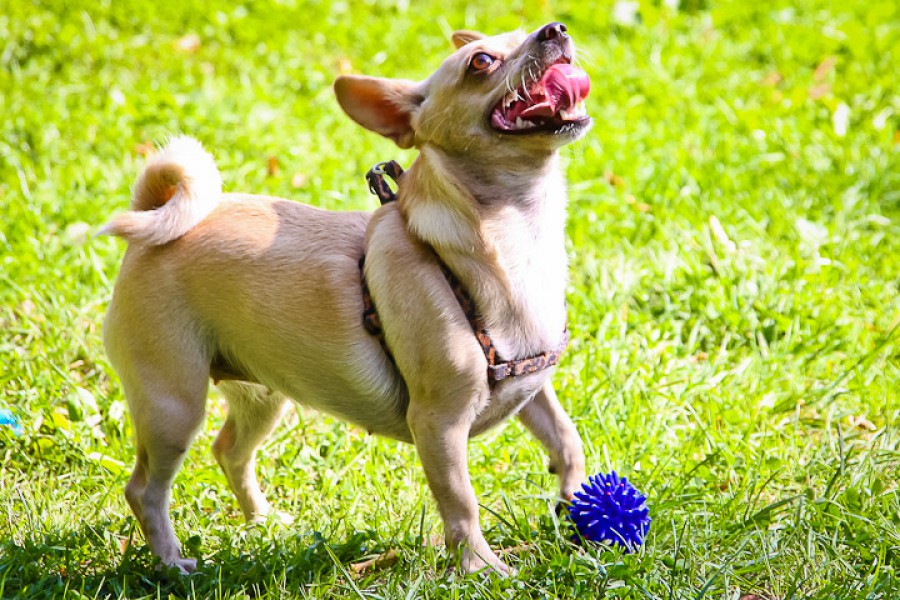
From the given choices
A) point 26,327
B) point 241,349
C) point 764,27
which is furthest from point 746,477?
point 764,27

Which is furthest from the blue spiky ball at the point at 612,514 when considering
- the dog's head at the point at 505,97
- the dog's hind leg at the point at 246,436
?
the dog's hind leg at the point at 246,436

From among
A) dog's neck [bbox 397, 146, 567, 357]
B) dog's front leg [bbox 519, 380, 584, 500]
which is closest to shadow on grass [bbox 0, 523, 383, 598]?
dog's front leg [bbox 519, 380, 584, 500]

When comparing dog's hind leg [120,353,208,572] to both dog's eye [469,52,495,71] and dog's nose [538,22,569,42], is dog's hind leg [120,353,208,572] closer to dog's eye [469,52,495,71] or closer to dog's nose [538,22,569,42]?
dog's eye [469,52,495,71]

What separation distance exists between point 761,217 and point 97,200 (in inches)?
126

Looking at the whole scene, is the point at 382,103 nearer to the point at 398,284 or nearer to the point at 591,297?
the point at 398,284

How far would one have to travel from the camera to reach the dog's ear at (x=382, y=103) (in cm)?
308

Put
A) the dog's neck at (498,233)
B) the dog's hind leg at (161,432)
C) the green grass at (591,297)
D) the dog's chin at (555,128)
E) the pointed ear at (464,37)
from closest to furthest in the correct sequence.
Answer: the dog's chin at (555,128) < the dog's neck at (498,233) < the green grass at (591,297) < the dog's hind leg at (161,432) < the pointed ear at (464,37)

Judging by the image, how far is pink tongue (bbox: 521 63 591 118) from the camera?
9.23 ft

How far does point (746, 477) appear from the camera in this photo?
3.39 meters

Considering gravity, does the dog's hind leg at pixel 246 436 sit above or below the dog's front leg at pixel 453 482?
below

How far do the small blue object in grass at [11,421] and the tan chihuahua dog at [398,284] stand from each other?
0.63 metres

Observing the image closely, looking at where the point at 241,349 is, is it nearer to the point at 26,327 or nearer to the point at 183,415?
the point at 183,415

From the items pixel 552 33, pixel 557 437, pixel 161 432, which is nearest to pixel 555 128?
pixel 552 33

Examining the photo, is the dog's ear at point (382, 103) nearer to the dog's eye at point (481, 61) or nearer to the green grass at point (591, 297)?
the dog's eye at point (481, 61)
